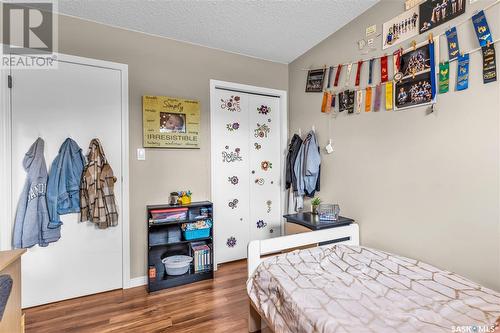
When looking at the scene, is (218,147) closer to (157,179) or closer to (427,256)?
(157,179)

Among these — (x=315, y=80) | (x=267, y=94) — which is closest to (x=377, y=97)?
(x=315, y=80)

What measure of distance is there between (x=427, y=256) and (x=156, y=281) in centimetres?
226

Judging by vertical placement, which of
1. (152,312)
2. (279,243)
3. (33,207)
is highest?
(33,207)

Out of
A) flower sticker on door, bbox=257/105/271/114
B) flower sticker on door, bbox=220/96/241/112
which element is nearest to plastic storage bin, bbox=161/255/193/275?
flower sticker on door, bbox=220/96/241/112

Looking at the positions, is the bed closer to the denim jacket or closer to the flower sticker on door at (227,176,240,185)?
the flower sticker on door at (227,176,240,185)

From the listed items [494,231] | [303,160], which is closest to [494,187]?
[494,231]

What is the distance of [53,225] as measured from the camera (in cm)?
203

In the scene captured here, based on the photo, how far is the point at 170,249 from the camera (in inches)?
100.0

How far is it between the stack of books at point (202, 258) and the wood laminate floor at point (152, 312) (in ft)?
0.52

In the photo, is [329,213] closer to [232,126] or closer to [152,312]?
[232,126]

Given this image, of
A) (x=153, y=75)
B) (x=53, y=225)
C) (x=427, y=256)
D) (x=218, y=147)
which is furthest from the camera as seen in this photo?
(x=218, y=147)

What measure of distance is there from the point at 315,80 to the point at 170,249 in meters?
2.41

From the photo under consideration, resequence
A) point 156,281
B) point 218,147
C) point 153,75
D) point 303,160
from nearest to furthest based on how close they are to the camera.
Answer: point 156,281, point 153,75, point 303,160, point 218,147

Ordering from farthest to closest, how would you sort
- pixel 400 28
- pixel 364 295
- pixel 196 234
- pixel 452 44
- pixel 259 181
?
pixel 259 181, pixel 196 234, pixel 400 28, pixel 452 44, pixel 364 295
